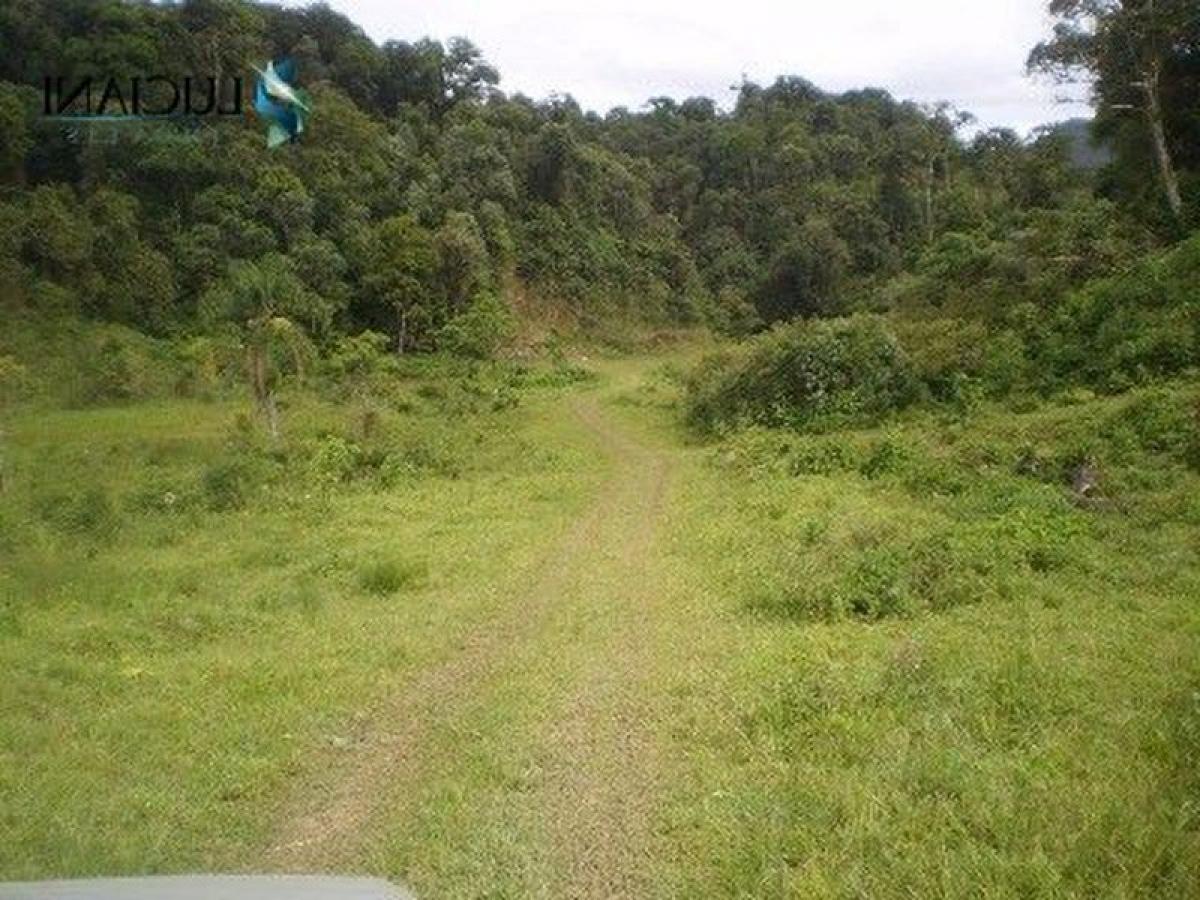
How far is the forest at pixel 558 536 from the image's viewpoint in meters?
6.07

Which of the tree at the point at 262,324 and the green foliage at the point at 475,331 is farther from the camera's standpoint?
the green foliage at the point at 475,331

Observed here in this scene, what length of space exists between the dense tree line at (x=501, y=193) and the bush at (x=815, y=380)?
3.55 metres

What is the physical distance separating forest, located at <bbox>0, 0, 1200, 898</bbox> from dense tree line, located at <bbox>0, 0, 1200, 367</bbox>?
21 cm

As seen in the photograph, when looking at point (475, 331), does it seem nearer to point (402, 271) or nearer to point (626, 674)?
point (402, 271)

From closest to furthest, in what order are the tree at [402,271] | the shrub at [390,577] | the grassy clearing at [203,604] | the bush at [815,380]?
the grassy clearing at [203,604] < the shrub at [390,577] < the bush at [815,380] < the tree at [402,271]

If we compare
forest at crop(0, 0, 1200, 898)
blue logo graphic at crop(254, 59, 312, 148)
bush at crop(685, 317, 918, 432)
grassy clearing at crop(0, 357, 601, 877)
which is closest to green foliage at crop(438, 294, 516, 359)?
forest at crop(0, 0, 1200, 898)

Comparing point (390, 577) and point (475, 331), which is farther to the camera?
point (475, 331)

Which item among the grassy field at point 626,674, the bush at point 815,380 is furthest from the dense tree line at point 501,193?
the grassy field at point 626,674

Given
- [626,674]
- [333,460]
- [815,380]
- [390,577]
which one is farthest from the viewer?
[815,380]

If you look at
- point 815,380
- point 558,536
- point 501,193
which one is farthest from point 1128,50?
point 501,193

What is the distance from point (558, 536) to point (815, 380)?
10.9 m

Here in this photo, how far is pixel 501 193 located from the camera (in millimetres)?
45906

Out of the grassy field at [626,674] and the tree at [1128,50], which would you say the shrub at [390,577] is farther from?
the tree at [1128,50]

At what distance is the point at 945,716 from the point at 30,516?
887 cm
